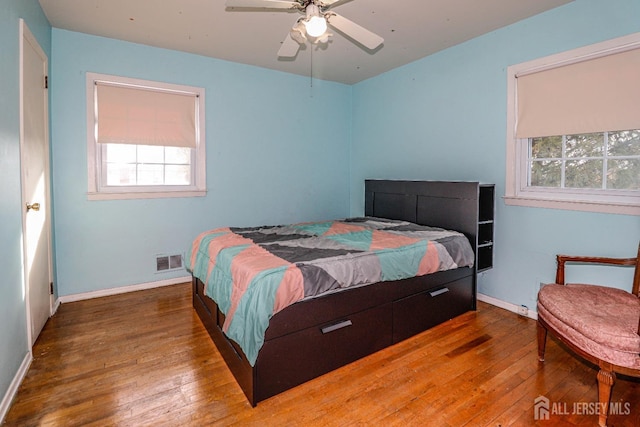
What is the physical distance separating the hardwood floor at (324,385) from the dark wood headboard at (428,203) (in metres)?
0.93

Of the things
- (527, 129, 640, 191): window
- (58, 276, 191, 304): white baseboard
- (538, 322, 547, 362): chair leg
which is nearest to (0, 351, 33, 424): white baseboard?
(58, 276, 191, 304): white baseboard

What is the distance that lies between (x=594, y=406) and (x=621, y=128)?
1.81 metres

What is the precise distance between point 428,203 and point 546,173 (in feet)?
3.34

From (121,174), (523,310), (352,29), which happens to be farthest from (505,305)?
(121,174)

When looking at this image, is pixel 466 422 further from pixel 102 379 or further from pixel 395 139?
pixel 395 139

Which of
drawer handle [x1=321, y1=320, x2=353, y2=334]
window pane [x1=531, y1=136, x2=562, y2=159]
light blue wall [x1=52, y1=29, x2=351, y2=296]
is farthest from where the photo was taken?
light blue wall [x1=52, y1=29, x2=351, y2=296]

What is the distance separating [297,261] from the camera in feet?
6.87

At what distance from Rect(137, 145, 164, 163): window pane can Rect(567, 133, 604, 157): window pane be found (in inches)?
151

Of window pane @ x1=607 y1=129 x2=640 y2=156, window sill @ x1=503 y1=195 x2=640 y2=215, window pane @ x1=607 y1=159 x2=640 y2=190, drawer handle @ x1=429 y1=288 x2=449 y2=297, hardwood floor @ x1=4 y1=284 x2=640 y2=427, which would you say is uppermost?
window pane @ x1=607 y1=129 x2=640 y2=156

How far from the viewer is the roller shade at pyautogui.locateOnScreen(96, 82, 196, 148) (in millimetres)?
3336

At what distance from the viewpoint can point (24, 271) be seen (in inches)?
86.8

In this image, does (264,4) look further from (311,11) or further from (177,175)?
(177,175)

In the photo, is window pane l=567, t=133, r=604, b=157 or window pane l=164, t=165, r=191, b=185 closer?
window pane l=567, t=133, r=604, b=157

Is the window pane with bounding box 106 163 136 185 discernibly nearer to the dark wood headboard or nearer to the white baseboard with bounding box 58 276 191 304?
the white baseboard with bounding box 58 276 191 304
